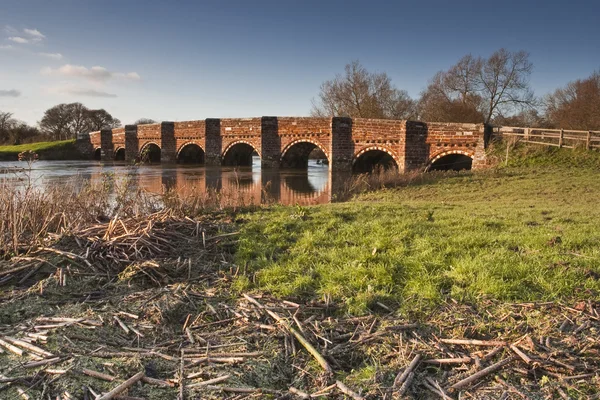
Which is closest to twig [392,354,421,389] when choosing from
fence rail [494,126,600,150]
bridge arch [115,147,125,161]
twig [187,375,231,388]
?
twig [187,375,231,388]

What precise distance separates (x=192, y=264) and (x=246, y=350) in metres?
2.00

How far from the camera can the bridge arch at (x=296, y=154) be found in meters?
27.4

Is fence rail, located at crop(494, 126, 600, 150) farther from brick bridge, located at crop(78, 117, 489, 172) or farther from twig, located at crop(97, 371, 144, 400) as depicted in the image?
twig, located at crop(97, 371, 144, 400)

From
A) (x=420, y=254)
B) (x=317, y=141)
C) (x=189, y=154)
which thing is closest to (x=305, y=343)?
(x=420, y=254)

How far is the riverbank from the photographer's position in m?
2.48

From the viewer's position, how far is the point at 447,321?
3158 millimetres

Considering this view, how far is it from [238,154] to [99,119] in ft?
129

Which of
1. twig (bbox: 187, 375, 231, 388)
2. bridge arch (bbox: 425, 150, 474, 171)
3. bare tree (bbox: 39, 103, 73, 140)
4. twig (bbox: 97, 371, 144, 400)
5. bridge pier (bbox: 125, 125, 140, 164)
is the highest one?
bare tree (bbox: 39, 103, 73, 140)

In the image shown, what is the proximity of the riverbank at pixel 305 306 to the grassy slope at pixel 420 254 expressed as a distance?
2 cm

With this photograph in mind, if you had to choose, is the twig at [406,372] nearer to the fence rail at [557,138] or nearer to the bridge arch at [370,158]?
the fence rail at [557,138]

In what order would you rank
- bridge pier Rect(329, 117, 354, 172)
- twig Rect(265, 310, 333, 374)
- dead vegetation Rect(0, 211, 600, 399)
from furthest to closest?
bridge pier Rect(329, 117, 354, 172), twig Rect(265, 310, 333, 374), dead vegetation Rect(0, 211, 600, 399)

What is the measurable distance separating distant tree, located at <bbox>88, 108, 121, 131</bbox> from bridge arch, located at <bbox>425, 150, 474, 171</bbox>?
55922 mm

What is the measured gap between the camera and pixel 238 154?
111 feet

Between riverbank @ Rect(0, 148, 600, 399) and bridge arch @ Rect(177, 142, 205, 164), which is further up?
bridge arch @ Rect(177, 142, 205, 164)
